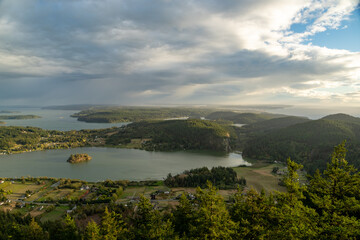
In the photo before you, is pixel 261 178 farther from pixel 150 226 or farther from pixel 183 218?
pixel 150 226

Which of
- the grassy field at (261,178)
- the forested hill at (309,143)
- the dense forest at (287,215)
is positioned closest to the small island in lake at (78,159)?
the grassy field at (261,178)

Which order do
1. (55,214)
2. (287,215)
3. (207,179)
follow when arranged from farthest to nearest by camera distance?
(207,179)
(55,214)
(287,215)

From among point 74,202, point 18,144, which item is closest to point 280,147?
point 74,202

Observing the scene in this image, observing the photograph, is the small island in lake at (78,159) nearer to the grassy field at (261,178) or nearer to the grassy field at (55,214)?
the grassy field at (55,214)

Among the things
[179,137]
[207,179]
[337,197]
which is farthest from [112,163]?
[337,197]

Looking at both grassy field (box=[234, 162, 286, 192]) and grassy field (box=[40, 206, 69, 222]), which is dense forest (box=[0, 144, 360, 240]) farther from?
grassy field (box=[234, 162, 286, 192])

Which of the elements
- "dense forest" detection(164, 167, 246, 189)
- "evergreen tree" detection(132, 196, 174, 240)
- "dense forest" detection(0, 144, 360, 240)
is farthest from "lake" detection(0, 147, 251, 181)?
"dense forest" detection(0, 144, 360, 240)
